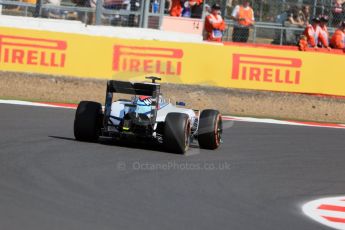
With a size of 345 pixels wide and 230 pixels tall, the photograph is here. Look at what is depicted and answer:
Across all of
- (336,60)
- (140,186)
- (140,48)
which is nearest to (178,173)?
(140,186)

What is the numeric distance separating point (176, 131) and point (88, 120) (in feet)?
3.87

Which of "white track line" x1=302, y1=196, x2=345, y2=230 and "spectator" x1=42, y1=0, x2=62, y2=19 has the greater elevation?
"spectator" x1=42, y1=0, x2=62, y2=19

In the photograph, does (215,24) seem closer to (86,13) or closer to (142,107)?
(86,13)

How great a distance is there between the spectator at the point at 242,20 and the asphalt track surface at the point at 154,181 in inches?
218

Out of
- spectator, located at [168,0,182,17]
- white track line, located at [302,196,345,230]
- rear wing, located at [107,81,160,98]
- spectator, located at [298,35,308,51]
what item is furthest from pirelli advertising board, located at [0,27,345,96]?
white track line, located at [302,196,345,230]

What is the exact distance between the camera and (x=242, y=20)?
19.3 meters

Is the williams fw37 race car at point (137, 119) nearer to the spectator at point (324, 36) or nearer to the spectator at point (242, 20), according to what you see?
the spectator at point (242, 20)

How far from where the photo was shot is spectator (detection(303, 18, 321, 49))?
19.3m

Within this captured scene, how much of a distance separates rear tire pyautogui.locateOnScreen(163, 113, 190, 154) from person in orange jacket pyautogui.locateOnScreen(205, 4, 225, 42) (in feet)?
26.5

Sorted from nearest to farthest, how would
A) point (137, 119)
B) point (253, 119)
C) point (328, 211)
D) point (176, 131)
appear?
point (328, 211)
point (176, 131)
point (137, 119)
point (253, 119)

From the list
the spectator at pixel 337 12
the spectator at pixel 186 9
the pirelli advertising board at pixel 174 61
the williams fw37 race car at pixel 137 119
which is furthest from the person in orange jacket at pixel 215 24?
the williams fw37 race car at pixel 137 119

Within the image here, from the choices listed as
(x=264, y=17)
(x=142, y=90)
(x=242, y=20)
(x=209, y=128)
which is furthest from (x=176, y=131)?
(x=264, y=17)

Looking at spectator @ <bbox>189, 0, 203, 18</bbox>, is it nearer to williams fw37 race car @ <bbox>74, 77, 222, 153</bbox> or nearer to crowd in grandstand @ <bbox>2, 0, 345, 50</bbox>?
crowd in grandstand @ <bbox>2, 0, 345, 50</bbox>

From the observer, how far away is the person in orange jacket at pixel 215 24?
18.8m
